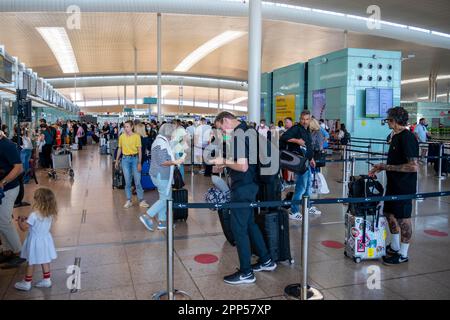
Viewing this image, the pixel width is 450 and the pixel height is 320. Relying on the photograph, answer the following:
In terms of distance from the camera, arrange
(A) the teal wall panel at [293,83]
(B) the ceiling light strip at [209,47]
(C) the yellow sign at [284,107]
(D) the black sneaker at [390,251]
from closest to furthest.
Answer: (D) the black sneaker at [390,251] → (A) the teal wall panel at [293,83] → (C) the yellow sign at [284,107] → (B) the ceiling light strip at [209,47]

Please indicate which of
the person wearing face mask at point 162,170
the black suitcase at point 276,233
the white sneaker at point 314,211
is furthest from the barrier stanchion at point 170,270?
the white sneaker at point 314,211

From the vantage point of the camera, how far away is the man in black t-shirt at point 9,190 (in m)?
4.47

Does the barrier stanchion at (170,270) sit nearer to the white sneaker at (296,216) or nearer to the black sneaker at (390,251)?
the black sneaker at (390,251)

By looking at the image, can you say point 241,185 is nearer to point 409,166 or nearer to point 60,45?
point 409,166

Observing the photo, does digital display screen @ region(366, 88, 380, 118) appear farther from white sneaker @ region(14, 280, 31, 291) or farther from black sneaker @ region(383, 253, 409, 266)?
white sneaker @ region(14, 280, 31, 291)

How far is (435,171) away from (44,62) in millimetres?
35841

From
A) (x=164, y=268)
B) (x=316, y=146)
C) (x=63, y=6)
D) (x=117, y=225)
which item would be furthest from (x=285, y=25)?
(x=164, y=268)

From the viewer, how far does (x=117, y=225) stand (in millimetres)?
6434

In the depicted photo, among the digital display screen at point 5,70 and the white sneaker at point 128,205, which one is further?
the digital display screen at point 5,70

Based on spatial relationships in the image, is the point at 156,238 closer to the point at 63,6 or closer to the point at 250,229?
the point at 250,229

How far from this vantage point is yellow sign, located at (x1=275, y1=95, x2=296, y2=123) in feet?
60.5

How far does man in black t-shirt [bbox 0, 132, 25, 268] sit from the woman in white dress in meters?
0.65

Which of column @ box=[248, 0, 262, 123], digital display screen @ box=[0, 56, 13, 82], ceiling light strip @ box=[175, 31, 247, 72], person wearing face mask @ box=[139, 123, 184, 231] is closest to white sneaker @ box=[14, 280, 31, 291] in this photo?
person wearing face mask @ box=[139, 123, 184, 231]

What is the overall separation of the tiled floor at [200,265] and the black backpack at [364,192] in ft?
2.02
